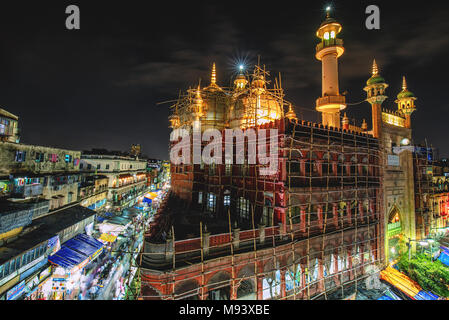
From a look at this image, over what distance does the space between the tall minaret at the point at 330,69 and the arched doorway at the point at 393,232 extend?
12331 millimetres

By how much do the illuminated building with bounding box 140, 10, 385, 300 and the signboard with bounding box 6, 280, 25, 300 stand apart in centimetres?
874

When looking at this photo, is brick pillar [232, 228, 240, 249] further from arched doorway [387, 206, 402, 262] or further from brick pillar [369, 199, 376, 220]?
arched doorway [387, 206, 402, 262]

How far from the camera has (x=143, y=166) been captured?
64312mm

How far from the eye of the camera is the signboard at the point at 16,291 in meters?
12.3

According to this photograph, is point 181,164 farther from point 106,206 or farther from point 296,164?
point 106,206

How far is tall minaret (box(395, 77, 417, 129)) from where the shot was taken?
26297 millimetres

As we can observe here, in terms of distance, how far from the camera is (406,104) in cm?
2688

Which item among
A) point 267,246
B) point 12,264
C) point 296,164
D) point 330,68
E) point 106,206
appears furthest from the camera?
point 106,206

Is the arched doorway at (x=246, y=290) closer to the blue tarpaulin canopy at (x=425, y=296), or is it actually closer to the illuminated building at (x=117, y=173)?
the blue tarpaulin canopy at (x=425, y=296)

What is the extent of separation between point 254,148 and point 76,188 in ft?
84.8

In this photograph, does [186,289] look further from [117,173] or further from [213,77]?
[117,173]

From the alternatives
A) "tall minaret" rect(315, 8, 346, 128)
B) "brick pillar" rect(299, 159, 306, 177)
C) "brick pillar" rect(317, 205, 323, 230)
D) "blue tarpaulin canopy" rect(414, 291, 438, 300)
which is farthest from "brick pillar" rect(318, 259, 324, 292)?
"tall minaret" rect(315, 8, 346, 128)

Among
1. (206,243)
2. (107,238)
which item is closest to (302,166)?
(206,243)
